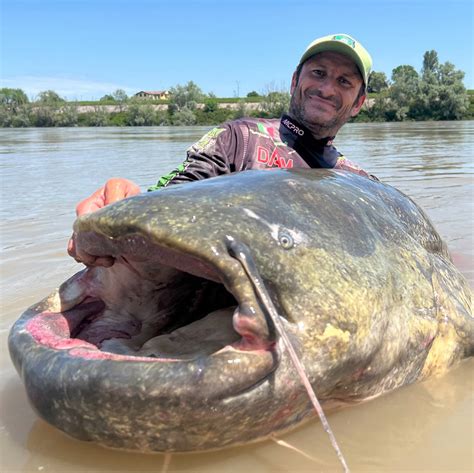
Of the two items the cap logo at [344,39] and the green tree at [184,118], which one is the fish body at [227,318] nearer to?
the cap logo at [344,39]

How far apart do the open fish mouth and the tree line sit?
5847cm

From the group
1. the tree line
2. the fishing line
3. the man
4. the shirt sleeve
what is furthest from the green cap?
the tree line

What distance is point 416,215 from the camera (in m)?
2.71

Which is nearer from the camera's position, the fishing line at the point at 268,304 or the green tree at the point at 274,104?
the fishing line at the point at 268,304

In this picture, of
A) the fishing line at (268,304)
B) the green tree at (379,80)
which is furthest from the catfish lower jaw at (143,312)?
the green tree at (379,80)

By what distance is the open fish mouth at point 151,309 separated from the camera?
1.48 meters

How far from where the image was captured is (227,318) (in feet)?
6.14

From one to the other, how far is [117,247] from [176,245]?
9.5 inches

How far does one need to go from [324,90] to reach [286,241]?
224cm

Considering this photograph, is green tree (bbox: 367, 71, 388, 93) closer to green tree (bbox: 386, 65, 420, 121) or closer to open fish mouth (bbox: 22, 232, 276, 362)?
green tree (bbox: 386, 65, 420, 121)

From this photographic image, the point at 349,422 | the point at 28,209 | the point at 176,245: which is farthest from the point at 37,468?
the point at 28,209

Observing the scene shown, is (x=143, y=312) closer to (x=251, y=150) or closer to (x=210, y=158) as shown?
(x=210, y=158)

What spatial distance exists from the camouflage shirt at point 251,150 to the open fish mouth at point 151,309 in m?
0.95

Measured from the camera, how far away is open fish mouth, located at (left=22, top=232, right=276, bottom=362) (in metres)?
1.48
